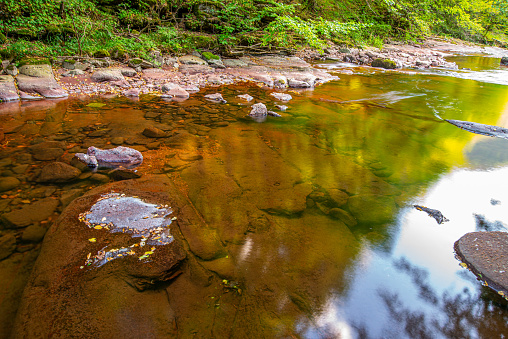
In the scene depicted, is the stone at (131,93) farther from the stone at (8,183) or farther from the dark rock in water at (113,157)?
the stone at (8,183)

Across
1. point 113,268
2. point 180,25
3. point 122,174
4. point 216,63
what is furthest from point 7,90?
point 180,25

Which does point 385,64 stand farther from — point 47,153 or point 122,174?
point 47,153

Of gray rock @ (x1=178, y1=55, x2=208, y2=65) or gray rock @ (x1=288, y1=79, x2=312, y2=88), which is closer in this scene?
gray rock @ (x1=288, y1=79, x2=312, y2=88)

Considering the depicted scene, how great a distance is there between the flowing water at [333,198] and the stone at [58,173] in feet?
0.48

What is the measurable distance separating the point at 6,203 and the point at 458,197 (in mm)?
4930

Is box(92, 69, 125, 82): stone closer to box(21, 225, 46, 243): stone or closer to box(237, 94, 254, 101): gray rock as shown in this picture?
box(237, 94, 254, 101): gray rock

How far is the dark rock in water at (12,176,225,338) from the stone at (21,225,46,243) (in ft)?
0.54

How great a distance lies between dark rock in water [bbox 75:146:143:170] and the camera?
11.7 ft

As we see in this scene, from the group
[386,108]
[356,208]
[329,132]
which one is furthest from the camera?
[386,108]

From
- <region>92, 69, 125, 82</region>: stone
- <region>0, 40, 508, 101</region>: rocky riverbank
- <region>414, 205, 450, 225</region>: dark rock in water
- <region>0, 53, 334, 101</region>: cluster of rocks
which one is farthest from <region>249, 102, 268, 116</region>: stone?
<region>92, 69, 125, 82</region>: stone

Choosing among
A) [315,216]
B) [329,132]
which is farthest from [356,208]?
[329,132]

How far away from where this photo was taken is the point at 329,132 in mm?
5348

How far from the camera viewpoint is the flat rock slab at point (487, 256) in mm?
2186

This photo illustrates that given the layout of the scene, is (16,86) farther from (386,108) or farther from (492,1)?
(492,1)
